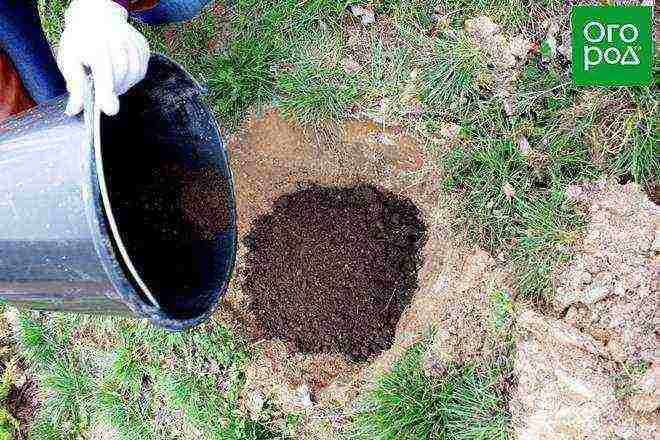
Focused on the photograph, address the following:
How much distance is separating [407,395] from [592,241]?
0.89 meters

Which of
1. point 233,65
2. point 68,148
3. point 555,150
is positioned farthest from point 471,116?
point 68,148

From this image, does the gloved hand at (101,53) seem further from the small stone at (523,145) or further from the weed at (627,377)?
the weed at (627,377)

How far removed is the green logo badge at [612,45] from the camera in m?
2.35

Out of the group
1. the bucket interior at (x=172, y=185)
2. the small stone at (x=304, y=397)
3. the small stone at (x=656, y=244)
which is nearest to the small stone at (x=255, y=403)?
the small stone at (x=304, y=397)

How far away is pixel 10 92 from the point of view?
7.63 ft

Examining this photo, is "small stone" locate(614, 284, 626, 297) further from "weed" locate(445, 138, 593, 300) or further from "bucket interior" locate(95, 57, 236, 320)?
"bucket interior" locate(95, 57, 236, 320)

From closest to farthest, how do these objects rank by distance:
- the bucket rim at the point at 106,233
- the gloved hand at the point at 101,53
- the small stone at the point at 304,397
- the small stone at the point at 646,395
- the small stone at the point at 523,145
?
the bucket rim at the point at 106,233, the gloved hand at the point at 101,53, the small stone at the point at 646,395, the small stone at the point at 523,145, the small stone at the point at 304,397

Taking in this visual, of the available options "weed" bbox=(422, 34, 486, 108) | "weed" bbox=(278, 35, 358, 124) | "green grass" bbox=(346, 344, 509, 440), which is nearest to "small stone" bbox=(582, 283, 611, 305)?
"green grass" bbox=(346, 344, 509, 440)

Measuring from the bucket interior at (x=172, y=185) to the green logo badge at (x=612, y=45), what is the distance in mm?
1421

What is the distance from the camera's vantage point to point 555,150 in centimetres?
242

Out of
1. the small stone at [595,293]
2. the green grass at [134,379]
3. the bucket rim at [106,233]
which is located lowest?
the green grass at [134,379]

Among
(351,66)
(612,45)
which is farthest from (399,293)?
(612,45)

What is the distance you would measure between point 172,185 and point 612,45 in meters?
1.74

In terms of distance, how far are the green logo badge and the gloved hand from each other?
63.6 inches
